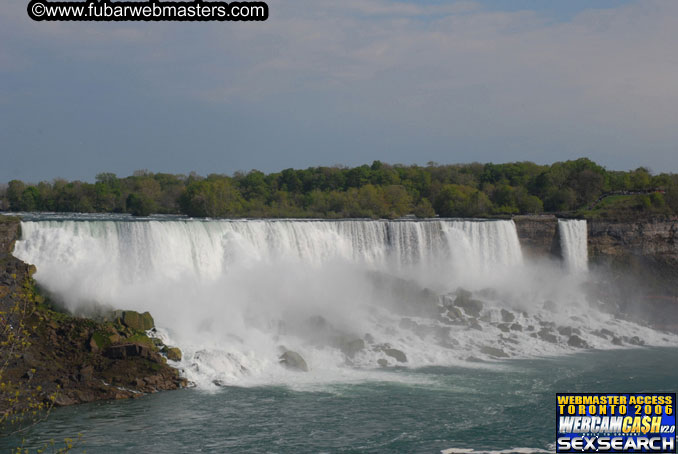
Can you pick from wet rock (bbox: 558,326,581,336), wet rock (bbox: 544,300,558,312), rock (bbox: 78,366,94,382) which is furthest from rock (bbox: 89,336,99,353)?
wet rock (bbox: 544,300,558,312)

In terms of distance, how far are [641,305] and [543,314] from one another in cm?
730

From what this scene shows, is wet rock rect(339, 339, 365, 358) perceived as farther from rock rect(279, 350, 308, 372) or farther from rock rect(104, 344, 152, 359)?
rock rect(104, 344, 152, 359)

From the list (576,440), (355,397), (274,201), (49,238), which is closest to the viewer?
(576,440)

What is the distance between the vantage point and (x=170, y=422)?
18219mm

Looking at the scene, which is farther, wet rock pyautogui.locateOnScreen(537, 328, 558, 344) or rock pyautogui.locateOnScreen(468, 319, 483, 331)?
rock pyautogui.locateOnScreen(468, 319, 483, 331)

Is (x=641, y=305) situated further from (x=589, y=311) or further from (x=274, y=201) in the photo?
(x=274, y=201)

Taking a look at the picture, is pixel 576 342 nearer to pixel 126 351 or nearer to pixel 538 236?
pixel 538 236

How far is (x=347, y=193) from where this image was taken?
64.4 metres

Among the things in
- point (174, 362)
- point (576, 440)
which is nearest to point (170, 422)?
point (174, 362)

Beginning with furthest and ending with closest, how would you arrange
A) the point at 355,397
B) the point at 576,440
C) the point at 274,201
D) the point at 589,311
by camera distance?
the point at 274,201 < the point at 589,311 < the point at 355,397 < the point at 576,440

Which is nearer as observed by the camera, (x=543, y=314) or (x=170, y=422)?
(x=170, y=422)

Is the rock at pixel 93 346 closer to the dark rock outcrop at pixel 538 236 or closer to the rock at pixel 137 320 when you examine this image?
the rock at pixel 137 320

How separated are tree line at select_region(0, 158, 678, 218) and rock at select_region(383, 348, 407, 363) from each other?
29.1 meters

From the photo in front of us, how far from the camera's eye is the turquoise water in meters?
16.8
